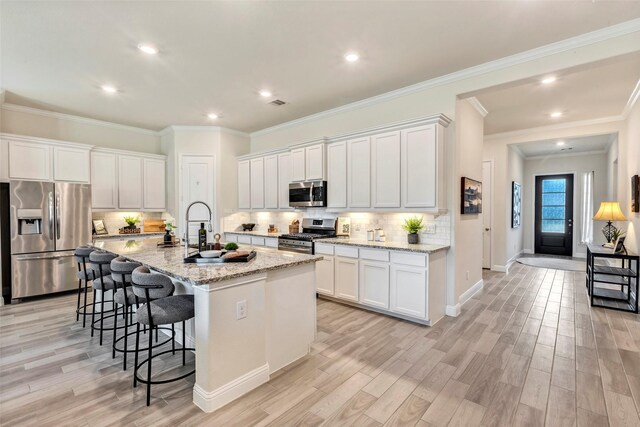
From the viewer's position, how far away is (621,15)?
8.77ft

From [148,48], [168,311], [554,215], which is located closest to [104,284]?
[168,311]

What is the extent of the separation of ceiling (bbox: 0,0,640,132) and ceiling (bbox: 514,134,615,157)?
15.2 feet

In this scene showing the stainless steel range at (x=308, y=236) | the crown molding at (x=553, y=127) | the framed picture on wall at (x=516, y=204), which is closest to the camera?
the stainless steel range at (x=308, y=236)

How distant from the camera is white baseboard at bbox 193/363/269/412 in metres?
2.16

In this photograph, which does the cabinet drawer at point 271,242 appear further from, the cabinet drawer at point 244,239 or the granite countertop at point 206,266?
the granite countertop at point 206,266

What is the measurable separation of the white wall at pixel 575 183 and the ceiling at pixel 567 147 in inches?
11.7

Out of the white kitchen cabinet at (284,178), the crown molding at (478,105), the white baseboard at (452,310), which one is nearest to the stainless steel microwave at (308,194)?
the white kitchen cabinet at (284,178)

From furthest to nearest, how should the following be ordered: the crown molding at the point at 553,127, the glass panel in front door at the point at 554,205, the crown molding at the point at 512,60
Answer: the glass panel in front door at the point at 554,205
the crown molding at the point at 553,127
the crown molding at the point at 512,60

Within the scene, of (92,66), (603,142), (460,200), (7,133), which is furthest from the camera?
(603,142)

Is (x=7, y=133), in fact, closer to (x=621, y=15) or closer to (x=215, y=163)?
(x=215, y=163)

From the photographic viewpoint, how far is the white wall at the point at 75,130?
4.98 m

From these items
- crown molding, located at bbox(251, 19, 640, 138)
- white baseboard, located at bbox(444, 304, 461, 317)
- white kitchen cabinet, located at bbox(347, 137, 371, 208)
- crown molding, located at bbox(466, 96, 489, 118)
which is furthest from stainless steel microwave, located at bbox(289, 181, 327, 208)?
crown molding, located at bbox(466, 96, 489, 118)

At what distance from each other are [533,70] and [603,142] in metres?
5.91

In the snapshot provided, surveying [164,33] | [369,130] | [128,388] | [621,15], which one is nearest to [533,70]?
[621,15]
